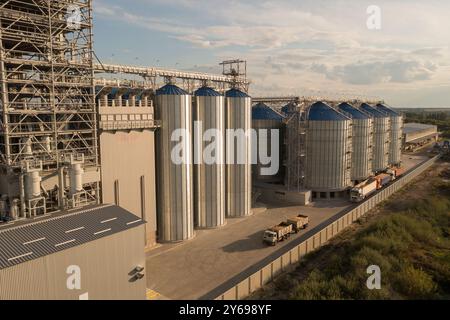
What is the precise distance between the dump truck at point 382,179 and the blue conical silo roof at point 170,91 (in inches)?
1562

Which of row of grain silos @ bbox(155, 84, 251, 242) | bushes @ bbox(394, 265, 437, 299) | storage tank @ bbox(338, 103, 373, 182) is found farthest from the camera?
storage tank @ bbox(338, 103, 373, 182)

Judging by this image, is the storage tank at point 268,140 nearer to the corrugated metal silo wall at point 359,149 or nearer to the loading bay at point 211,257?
the loading bay at point 211,257

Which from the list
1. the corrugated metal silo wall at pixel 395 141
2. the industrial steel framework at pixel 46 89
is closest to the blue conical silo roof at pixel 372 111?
the corrugated metal silo wall at pixel 395 141

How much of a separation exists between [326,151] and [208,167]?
76.4 feet

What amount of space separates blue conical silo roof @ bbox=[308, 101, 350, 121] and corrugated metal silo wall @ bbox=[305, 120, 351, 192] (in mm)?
681

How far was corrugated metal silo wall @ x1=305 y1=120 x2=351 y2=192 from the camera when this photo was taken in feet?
180

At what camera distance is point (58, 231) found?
21375 mm

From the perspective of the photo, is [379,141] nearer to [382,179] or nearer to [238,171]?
[382,179]

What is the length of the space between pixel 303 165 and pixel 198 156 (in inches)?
868

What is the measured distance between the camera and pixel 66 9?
2802 cm

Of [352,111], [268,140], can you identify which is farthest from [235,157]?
[352,111]

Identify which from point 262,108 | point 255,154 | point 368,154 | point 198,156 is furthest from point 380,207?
point 198,156

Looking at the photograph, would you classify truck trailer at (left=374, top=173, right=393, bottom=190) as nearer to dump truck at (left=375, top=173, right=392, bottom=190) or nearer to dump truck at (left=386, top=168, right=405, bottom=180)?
dump truck at (left=375, top=173, right=392, bottom=190)

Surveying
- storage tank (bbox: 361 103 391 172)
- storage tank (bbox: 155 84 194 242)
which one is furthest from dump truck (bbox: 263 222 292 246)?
storage tank (bbox: 361 103 391 172)
